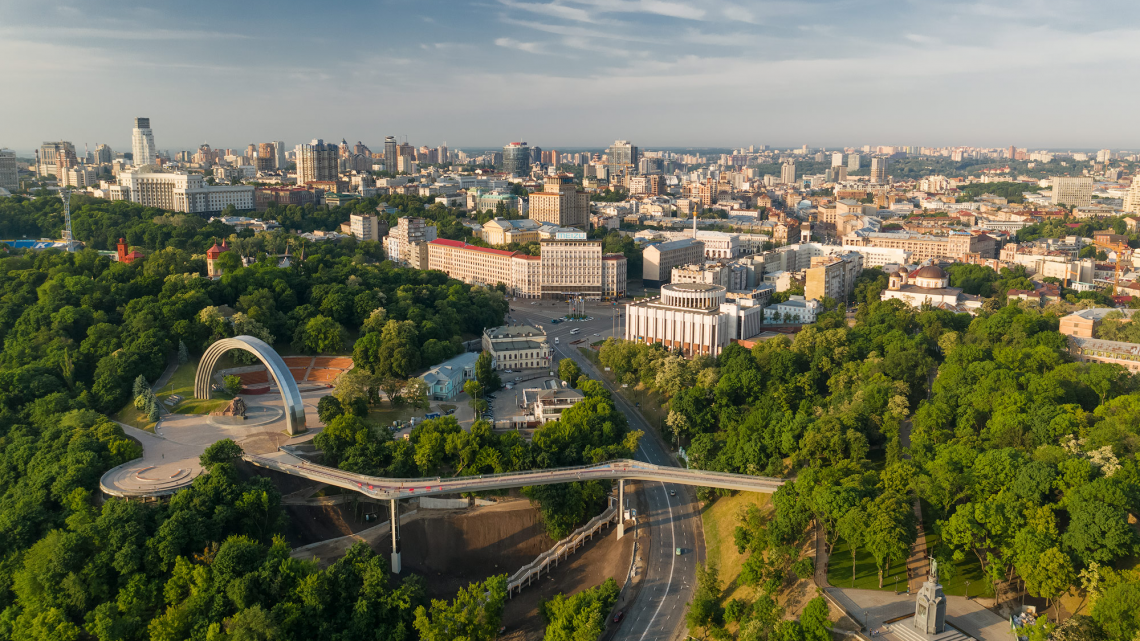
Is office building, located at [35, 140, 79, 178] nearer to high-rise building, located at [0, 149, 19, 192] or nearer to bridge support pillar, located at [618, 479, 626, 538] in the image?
high-rise building, located at [0, 149, 19, 192]

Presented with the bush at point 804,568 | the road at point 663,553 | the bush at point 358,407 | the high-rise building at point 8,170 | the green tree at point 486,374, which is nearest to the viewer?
the bush at point 804,568

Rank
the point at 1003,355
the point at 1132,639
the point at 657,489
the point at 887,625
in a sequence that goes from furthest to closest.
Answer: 1. the point at 1003,355
2. the point at 657,489
3. the point at 887,625
4. the point at 1132,639

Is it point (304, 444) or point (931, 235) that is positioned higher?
point (931, 235)

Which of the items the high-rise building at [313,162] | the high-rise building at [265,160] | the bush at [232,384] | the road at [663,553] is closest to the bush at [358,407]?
the bush at [232,384]

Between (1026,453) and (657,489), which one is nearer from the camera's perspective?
(1026,453)

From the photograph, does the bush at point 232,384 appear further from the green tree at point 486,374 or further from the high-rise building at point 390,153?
the high-rise building at point 390,153

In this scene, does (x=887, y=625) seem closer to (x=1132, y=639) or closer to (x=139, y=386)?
(x=1132, y=639)

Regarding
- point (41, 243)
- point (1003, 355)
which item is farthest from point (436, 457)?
point (41, 243)

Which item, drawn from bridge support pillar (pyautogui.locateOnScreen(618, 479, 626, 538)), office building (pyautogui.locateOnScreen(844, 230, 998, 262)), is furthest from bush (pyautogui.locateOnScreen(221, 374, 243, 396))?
office building (pyautogui.locateOnScreen(844, 230, 998, 262))
